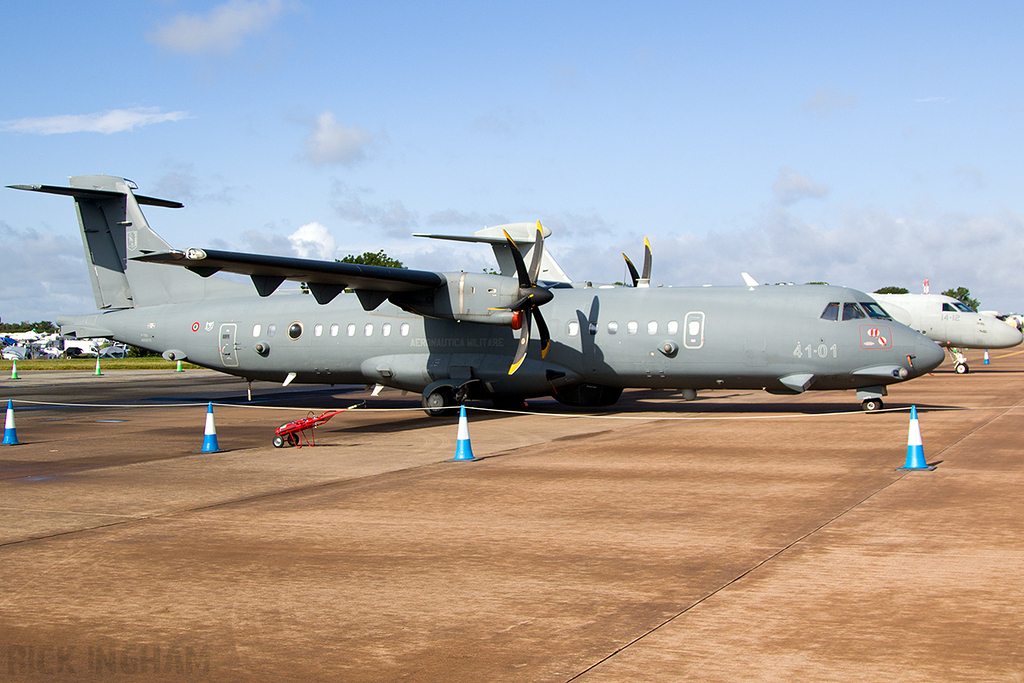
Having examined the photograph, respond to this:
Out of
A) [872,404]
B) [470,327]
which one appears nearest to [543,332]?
[470,327]

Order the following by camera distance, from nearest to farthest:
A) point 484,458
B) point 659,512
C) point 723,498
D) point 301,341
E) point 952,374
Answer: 1. point 659,512
2. point 723,498
3. point 484,458
4. point 301,341
5. point 952,374

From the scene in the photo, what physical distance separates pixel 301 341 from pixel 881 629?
64.6ft

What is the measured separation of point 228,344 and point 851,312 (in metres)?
16.1

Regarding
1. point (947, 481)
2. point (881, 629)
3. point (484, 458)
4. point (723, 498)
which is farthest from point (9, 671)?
point (947, 481)

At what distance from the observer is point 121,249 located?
83.0ft

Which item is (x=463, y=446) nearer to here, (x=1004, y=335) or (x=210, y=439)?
(x=210, y=439)


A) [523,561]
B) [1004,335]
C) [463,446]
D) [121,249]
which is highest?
[121,249]

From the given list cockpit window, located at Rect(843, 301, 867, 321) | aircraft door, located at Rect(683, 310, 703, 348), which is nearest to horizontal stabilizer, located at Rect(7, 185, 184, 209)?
aircraft door, located at Rect(683, 310, 703, 348)

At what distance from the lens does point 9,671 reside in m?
5.00

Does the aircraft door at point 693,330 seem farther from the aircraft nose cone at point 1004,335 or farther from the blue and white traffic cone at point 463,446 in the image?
the aircraft nose cone at point 1004,335

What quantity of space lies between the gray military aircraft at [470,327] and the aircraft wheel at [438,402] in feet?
0.11

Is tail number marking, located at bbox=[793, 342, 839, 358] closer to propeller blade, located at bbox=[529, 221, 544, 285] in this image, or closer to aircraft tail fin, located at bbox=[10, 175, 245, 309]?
propeller blade, located at bbox=[529, 221, 544, 285]

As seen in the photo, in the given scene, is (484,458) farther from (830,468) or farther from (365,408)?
(365,408)

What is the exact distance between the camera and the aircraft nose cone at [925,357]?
59.4 feet
